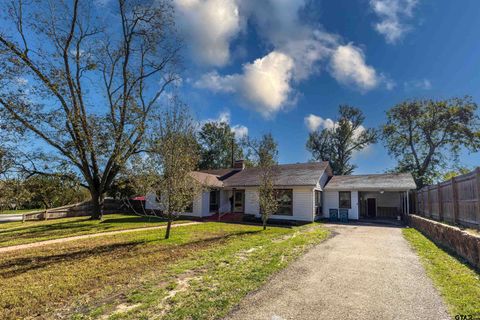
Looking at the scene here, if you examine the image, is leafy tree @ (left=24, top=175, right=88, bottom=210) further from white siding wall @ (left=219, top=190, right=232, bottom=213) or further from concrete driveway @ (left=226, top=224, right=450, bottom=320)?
concrete driveway @ (left=226, top=224, right=450, bottom=320)

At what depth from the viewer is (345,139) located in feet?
123

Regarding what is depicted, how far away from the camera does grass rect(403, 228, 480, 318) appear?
149 inches

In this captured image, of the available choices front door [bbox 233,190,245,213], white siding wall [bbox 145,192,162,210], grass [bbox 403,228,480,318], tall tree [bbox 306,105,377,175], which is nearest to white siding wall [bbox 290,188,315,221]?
front door [bbox 233,190,245,213]

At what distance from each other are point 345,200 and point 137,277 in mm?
16561

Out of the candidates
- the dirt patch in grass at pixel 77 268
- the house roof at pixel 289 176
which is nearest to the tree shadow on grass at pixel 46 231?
the dirt patch in grass at pixel 77 268

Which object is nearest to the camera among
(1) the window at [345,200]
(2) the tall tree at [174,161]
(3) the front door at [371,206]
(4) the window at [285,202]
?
(2) the tall tree at [174,161]

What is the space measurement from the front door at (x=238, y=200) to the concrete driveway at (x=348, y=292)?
539 inches

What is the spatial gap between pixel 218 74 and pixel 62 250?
12682mm

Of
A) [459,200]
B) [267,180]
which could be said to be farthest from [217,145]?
[459,200]

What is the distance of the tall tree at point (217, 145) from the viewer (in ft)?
139

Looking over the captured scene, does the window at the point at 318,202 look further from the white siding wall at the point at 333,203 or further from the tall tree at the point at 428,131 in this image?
the tall tree at the point at 428,131

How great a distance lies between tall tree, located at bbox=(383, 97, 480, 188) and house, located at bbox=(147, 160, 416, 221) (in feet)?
37.1

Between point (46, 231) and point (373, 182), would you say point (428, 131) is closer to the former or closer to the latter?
point (373, 182)

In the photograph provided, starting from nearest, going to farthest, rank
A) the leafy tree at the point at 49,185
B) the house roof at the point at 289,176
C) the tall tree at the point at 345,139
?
the leafy tree at the point at 49,185 < the house roof at the point at 289,176 < the tall tree at the point at 345,139
